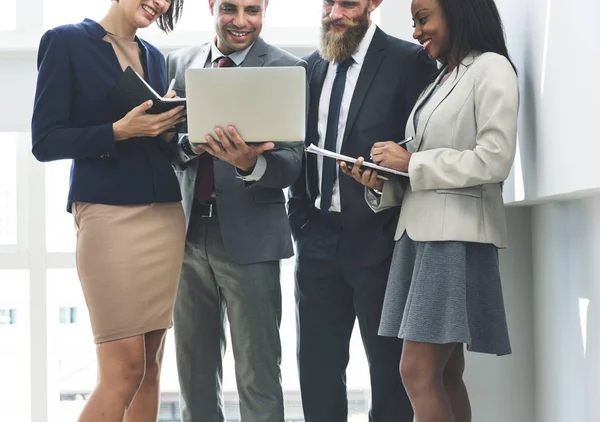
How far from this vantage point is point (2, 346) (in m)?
4.00

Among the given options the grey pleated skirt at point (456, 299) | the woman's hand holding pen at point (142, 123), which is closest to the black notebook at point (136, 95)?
the woman's hand holding pen at point (142, 123)

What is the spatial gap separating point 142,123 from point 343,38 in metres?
0.82

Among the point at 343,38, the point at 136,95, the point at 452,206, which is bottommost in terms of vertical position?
the point at 452,206

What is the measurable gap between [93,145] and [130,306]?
46cm

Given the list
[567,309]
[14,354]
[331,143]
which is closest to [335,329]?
[331,143]

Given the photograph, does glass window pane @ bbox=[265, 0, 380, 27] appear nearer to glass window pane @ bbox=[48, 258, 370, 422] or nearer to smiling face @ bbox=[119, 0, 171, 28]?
glass window pane @ bbox=[48, 258, 370, 422]

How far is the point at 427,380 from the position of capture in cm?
227

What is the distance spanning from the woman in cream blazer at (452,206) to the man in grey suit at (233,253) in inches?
16.7

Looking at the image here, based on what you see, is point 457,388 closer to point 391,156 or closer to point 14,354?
point 391,156

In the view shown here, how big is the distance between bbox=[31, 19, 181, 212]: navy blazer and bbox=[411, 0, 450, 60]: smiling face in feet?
2.88

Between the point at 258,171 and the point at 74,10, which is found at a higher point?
the point at 74,10

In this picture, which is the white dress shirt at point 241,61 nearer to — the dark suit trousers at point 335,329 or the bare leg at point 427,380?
the dark suit trousers at point 335,329

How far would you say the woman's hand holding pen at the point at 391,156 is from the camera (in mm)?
2387

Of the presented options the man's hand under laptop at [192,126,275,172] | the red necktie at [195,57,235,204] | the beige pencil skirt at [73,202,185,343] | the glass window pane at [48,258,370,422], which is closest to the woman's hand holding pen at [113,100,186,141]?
the man's hand under laptop at [192,126,275,172]
